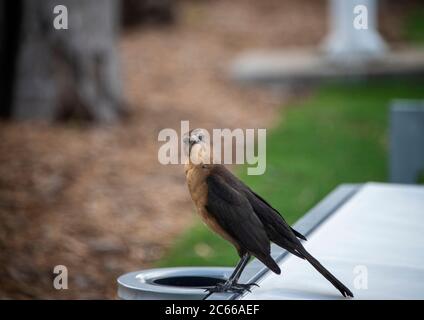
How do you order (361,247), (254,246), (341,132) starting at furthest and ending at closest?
(341,132), (361,247), (254,246)

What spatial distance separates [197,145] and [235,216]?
320 millimetres

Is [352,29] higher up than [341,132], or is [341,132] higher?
[352,29]

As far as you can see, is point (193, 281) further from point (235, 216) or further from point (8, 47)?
point (8, 47)

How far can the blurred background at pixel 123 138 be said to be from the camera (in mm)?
6375

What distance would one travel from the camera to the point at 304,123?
10.8 metres

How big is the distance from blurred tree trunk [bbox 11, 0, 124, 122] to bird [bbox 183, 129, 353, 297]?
5.64 metres

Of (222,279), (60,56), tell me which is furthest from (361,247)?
(60,56)

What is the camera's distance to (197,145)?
10.7ft

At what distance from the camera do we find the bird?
3.28 m

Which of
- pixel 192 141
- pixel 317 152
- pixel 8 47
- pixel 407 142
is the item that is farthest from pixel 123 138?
pixel 192 141

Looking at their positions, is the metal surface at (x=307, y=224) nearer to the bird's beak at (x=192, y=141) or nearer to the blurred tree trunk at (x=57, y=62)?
the bird's beak at (x=192, y=141)

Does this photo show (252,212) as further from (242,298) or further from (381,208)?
(381,208)

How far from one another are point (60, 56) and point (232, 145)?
7.24ft

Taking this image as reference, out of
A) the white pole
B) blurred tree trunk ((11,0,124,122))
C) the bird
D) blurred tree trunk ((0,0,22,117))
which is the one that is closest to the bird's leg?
the bird
